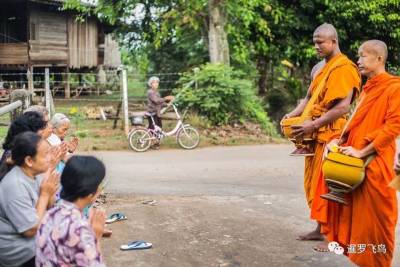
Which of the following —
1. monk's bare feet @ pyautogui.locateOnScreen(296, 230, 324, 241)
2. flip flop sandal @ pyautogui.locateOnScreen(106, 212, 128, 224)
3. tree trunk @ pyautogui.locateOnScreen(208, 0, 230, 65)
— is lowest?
flip flop sandal @ pyautogui.locateOnScreen(106, 212, 128, 224)

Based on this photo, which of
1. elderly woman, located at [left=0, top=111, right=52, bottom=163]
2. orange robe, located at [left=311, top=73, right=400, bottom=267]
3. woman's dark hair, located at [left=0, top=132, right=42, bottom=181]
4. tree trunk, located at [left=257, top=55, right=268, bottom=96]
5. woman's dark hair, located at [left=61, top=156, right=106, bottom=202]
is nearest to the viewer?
woman's dark hair, located at [left=61, top=156, right=106, bottom=202]

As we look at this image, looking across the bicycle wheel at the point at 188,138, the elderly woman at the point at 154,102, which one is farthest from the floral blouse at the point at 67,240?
the bicycle wheel at the point at 188,138

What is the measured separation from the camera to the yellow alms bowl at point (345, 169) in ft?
14.3

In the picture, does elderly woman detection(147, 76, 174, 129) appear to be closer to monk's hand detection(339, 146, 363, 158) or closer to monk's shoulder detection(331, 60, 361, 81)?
monk's shoulder detection(331, 60, 361, 81)

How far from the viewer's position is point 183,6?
1523 centimetres

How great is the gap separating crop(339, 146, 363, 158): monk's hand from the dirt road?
44.6 inches

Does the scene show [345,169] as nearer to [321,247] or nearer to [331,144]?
[331,144]

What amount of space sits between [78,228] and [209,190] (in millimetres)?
5434

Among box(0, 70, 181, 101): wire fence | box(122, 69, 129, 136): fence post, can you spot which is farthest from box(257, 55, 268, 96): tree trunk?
box(122, 69, 129, 136): fence post

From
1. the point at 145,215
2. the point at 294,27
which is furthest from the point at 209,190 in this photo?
the point at 294,27

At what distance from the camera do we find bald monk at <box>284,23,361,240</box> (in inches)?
198

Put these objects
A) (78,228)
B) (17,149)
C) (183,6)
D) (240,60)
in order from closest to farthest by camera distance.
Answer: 1. (78,228)
2. (17,149)
3. (183,6)
4. (240,60)

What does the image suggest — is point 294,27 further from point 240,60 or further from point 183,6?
point 183,6

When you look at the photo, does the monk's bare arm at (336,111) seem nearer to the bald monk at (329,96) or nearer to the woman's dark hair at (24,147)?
the bald monk at (329,96)
